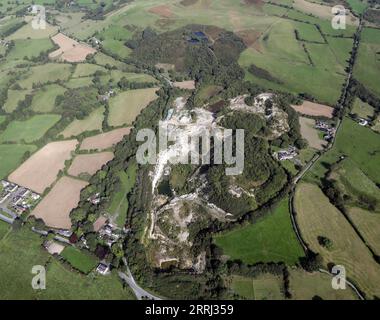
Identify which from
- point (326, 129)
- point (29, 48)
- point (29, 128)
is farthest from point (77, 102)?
point (326, 129)

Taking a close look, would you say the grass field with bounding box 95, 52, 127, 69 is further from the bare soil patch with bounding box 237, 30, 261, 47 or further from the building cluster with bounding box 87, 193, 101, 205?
the building cluster with bounding box 87, 193, 101, 205

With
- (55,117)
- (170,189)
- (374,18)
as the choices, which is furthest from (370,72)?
(55,117)

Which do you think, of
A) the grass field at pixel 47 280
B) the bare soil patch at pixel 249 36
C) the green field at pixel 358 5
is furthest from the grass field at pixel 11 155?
the green field at pixel 358 5

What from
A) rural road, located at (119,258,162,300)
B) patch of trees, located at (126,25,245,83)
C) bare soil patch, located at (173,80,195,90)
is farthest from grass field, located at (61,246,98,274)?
patch of trees, located at (126,25,245,83)

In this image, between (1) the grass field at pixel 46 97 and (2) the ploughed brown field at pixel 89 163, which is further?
(1) the grass field at pixel 46 97

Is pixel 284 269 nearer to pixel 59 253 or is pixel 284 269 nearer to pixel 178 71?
pixel 59 253

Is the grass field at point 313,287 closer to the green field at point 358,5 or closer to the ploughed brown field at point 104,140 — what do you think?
the ploughed brown field at point 104,140

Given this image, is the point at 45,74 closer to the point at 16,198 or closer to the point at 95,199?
the point at 16,198
